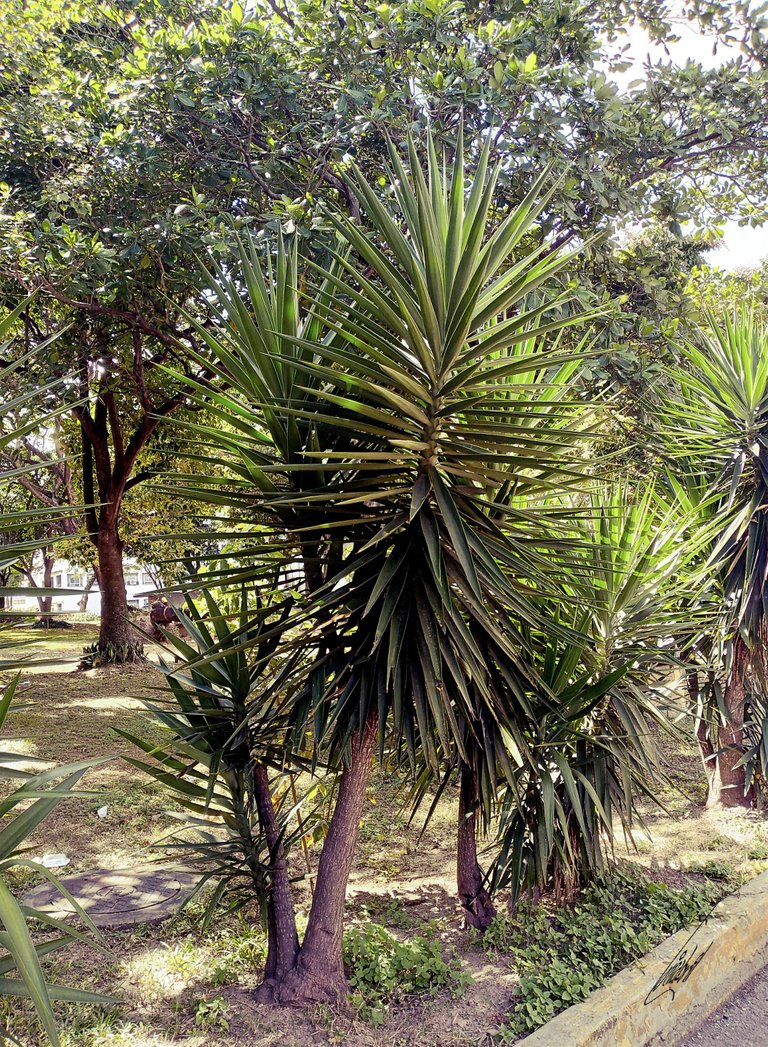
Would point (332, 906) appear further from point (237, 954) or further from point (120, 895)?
point (120, 895)

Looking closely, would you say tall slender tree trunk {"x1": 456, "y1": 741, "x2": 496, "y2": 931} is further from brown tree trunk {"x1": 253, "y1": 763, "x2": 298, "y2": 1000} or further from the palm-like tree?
brown tree trunk {"x1": 253, "y1": 763, "x2": 298, "y2": 1000}

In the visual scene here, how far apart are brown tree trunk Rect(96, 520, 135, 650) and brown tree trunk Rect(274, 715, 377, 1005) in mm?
8818

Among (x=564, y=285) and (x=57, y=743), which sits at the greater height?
(x=564, y=285)

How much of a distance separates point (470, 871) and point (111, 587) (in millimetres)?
8938

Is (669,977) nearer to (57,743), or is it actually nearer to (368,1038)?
(368,1038)

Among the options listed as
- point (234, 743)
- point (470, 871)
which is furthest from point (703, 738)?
point (234, 743)

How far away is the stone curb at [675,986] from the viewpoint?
302cm

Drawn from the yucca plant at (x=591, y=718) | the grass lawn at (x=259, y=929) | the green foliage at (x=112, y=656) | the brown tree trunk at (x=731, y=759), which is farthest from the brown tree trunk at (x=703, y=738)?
→ the green foliage at (x=112, y=656)

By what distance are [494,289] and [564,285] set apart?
7.50 ft

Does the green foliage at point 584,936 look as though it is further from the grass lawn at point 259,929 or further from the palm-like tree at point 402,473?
the palm-like tree at point 402,473

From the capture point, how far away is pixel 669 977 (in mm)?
3381

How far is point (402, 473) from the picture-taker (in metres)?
3.00

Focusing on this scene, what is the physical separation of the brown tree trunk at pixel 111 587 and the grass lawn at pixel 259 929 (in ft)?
14.4

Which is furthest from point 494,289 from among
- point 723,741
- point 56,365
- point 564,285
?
point 56,365
